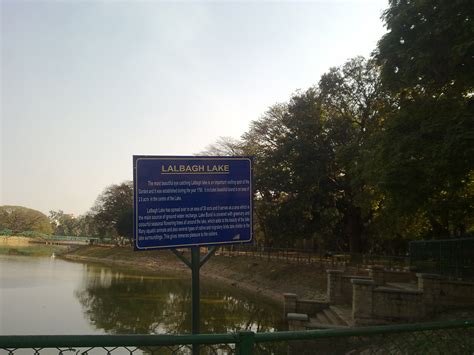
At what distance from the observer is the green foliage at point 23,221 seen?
4129 inches

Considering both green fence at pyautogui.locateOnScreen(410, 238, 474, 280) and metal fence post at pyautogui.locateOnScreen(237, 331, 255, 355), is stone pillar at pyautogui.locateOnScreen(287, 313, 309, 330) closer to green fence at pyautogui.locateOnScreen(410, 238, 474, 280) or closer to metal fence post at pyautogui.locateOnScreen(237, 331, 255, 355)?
green fence at pyautogui.locateOnScreen(410, 238, 474, 280)

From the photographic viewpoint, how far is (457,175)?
11.3m

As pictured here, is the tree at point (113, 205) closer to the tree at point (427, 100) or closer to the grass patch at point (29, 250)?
the grass patch at point (29, 250)

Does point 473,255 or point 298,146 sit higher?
point 298,146

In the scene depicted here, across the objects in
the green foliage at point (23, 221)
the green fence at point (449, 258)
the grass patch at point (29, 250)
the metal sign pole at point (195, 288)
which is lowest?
the grass patch at point (29, 250)

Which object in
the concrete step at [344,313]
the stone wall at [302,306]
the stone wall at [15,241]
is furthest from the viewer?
the stone wall at [15,241]

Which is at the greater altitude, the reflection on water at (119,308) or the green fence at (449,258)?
the green fence at (449,258)

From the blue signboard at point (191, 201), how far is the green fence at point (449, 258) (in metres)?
10.8

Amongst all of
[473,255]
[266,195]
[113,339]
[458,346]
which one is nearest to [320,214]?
[266,195]

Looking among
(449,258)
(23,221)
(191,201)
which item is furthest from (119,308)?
(23,221)

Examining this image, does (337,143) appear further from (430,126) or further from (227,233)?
(227,233)

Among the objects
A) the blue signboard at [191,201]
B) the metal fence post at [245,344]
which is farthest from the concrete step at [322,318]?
the metal fence post at [245,344]

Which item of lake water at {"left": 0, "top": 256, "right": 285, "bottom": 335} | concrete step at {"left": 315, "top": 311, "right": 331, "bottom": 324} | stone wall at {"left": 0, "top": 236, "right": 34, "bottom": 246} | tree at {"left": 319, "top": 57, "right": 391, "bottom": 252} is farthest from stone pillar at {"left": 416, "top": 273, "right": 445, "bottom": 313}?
stone wall at {"left": 0, "top": 236, "right": 34, "bottom": 246}

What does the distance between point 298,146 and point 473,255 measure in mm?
17502
